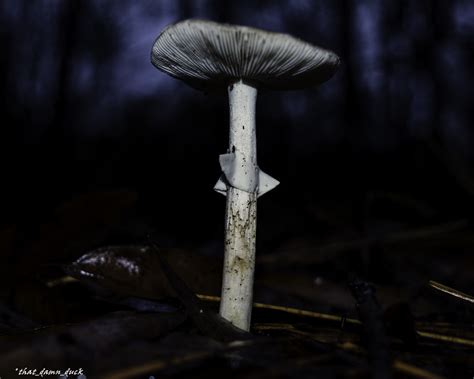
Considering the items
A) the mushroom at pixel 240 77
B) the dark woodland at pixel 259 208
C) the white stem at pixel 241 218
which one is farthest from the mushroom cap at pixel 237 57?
the dark woodland at pixel 259 208

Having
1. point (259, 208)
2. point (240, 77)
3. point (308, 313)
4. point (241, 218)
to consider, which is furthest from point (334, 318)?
point (259, 208)

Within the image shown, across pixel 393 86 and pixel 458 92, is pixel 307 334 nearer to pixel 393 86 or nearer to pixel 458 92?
pixel 393 86

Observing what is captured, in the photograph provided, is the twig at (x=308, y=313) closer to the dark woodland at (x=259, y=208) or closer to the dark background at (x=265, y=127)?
the dark woodland at (x=259, y=208)

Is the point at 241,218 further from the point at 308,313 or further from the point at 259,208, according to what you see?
the point at 259,208

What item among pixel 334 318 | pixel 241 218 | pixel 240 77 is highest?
pixel 240 77

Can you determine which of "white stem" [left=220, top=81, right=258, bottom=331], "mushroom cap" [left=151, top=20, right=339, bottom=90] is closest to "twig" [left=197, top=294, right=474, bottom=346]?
"white stem" [left=220, top=81, right=258, bottom=331]
